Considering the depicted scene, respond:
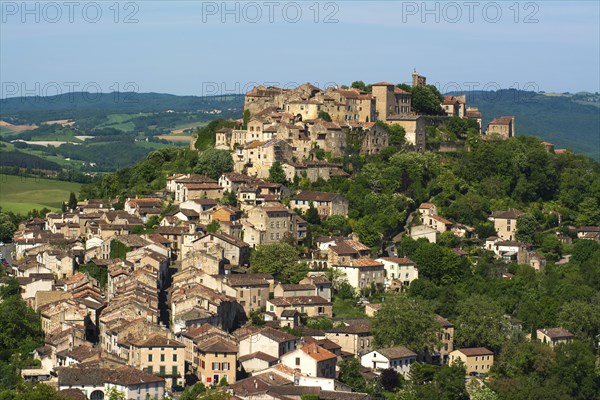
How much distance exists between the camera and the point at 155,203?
71062 mm

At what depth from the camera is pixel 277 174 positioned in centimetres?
7131

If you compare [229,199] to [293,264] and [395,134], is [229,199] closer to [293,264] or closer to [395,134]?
[293,264]

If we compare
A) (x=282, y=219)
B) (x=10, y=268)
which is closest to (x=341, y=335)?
(x=282, y=219)

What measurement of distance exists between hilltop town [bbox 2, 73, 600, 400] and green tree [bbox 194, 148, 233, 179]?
371 millimetres

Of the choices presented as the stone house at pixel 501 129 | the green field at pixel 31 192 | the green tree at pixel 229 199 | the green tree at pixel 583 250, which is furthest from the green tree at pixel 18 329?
the green field at pixel 31 192

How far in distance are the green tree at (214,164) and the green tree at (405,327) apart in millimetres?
18685

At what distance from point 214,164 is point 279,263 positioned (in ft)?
40.9

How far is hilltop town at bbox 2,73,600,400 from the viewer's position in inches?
2061

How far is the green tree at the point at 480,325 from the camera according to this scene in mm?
59438

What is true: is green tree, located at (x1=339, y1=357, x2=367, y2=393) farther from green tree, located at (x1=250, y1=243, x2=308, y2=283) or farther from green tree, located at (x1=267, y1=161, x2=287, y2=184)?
green tree, located at (x1=267, y1=161, x2=287, y2=184)

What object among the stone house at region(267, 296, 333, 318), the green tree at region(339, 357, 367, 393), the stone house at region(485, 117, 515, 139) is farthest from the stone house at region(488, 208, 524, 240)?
the green tree at region(339, 357, 367, 393)

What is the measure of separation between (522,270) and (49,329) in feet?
87.3

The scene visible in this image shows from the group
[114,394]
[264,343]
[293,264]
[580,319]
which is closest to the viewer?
[114,394]

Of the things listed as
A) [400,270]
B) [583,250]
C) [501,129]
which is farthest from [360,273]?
[501,129]
